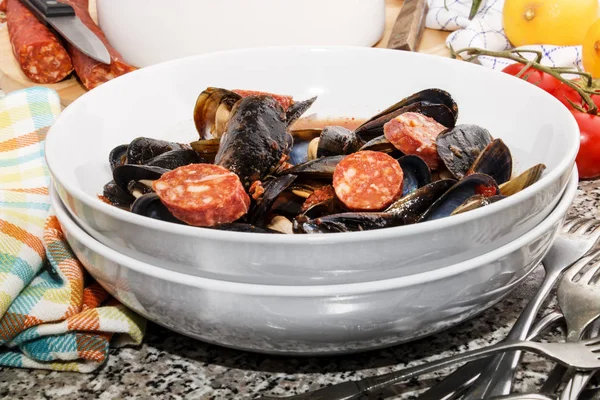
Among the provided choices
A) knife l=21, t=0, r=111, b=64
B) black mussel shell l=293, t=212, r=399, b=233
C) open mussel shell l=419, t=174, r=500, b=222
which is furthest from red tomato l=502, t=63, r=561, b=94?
knife l=21, t=0, r=111, b=64

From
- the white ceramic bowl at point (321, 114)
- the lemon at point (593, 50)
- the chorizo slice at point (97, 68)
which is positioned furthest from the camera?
the chorizo slice at point (97, 68)

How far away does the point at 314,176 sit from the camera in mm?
1073

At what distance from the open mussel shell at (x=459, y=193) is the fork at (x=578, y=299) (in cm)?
21

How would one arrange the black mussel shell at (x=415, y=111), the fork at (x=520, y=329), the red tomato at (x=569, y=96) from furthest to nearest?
the red tomato at (x=569, y=96), the black mussel shell at (x=415, y=111), the fork at (x=520, y=329)

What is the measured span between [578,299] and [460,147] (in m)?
0.31

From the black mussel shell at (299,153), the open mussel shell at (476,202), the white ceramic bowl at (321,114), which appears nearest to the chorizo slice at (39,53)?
the white ceramic bowl at (321,114)

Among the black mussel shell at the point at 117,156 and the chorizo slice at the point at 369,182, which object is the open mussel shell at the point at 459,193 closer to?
the chorizo slice at the point at 369,182

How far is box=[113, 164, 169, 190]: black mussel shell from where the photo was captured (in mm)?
1032

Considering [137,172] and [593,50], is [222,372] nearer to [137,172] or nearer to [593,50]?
[137,172]

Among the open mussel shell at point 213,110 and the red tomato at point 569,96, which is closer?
the open mussel shell at point 213,110

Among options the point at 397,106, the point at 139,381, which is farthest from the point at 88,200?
the point at 397,106

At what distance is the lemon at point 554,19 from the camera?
226 centimetres

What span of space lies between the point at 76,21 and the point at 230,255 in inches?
73.4

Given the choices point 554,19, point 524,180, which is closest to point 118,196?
point 524,180
